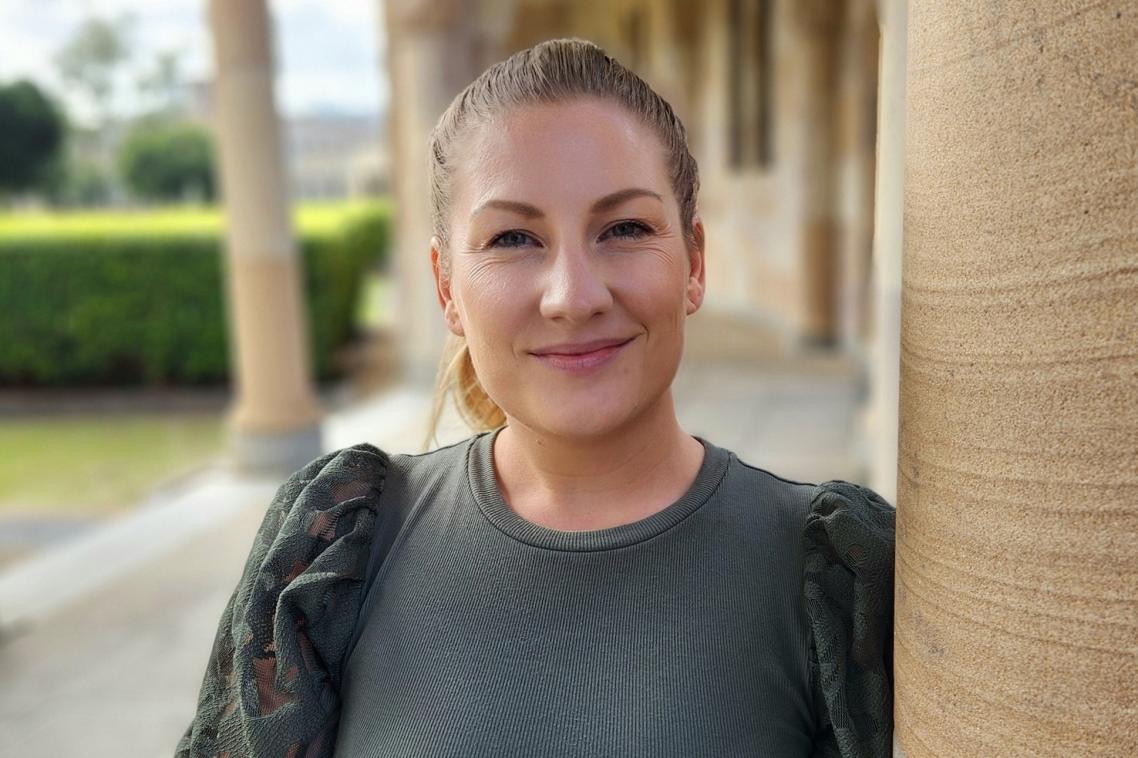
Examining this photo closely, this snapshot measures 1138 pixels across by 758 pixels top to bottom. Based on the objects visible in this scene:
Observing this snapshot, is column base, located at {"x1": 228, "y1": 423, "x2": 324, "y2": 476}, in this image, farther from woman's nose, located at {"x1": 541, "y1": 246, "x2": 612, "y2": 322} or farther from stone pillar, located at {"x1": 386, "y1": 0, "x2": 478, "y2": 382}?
woman's nose, located at {"x1": 541, "y1": 246, "x2": 612, "y2": 322}

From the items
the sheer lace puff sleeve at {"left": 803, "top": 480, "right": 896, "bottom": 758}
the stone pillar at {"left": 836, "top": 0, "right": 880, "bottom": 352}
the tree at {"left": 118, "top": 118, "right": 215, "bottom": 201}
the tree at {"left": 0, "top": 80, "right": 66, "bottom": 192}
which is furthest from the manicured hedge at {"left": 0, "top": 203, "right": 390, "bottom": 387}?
the tree at {"left": 118, "top": 118, "right": 215, "bottom": 201}

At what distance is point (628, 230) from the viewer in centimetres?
126

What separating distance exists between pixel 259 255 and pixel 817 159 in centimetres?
612

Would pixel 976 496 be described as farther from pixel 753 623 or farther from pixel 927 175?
pixel 753 623

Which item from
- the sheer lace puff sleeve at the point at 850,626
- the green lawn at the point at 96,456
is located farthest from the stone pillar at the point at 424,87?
the sheer lace puff sleeve at the point at 850,626

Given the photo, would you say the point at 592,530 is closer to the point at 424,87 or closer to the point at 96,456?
the point at 424,87

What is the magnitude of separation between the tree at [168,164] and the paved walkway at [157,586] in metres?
30.0

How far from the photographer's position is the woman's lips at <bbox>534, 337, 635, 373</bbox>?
1255mm

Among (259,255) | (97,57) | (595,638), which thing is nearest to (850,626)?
(595,638)

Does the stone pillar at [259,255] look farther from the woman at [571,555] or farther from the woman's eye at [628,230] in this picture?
the woman's eye at [628,230]

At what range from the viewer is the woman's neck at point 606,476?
1.34 meters

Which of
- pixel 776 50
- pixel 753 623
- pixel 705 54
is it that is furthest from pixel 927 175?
pixel 705 54

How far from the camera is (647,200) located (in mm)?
1256

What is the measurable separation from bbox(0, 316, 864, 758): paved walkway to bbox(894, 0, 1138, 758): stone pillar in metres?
1.18
